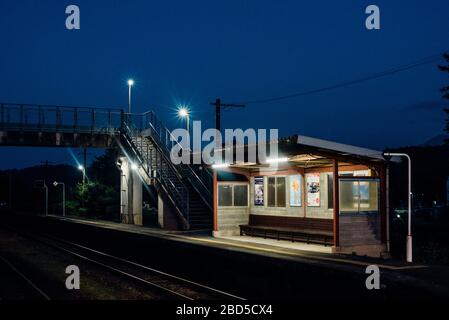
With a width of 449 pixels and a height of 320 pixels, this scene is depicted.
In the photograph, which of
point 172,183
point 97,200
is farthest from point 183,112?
point 97,200

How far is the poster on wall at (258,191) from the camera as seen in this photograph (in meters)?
23.1

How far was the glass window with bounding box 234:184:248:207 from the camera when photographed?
23688 millimetres

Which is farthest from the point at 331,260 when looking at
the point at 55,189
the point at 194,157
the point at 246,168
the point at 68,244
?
the point at 55,189

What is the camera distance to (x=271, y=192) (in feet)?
74.0

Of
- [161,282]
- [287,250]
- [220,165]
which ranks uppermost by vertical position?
[220,165]

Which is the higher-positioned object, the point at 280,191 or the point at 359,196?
the point at 280,191

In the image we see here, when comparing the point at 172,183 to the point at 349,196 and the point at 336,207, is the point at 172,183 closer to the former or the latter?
the point at 349,196

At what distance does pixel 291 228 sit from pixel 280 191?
5.49 feet

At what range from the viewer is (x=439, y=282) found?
12.4 metres

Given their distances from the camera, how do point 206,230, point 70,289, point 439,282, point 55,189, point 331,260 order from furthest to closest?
point 55,189 < point 206,230 < point 331,260 < point 70,289 < point 439,282

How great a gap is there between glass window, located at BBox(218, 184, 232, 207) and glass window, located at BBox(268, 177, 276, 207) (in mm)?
1836

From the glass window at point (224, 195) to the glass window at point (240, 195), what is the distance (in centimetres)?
28
